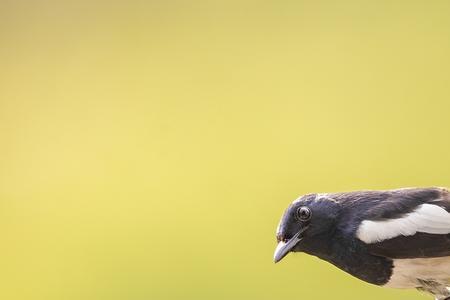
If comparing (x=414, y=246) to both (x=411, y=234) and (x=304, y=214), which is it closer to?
(x=411, y=234)

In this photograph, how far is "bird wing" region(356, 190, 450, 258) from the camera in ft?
3.42

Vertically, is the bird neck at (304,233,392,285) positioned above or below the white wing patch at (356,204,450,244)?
below

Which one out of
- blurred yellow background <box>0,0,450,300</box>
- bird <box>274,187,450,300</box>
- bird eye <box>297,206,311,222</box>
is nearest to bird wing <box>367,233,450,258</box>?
bird <box>274,187,450,300</box>

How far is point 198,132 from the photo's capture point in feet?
7.01

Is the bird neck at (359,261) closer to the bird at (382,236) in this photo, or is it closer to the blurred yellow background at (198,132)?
the bird at (382,236)

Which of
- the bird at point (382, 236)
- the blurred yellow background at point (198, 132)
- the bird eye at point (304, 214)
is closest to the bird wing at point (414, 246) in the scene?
the bird at point (382, 236)

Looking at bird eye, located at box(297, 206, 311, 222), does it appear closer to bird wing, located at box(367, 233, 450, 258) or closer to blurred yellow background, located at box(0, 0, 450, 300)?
bird wing, located at box(367, 233, 450, 258)

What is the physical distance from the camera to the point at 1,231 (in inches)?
85.2

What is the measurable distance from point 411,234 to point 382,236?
1.7 inches

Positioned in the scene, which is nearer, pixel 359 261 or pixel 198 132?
pixel 359 261

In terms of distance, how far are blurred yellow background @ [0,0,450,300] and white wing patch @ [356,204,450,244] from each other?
86 cm

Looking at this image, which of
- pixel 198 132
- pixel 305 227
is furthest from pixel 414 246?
pixel 198 132

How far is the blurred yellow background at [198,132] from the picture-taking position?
1.98 metres

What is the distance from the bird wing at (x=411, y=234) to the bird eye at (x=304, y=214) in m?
0.08
